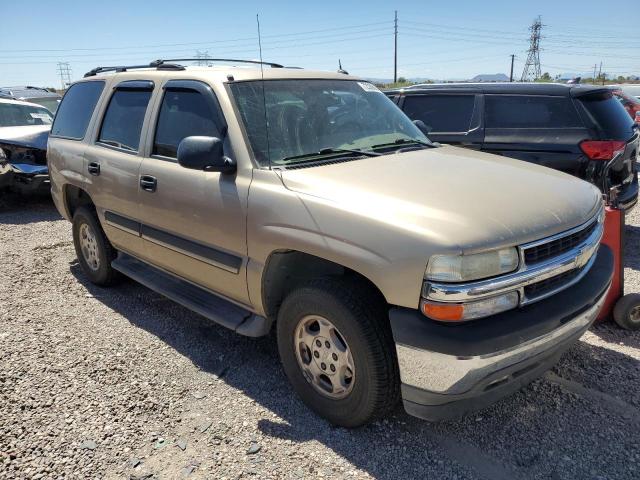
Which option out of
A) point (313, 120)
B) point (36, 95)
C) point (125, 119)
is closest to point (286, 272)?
point (313, 120)

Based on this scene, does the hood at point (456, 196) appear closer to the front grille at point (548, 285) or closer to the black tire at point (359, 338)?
the front grille at point (548, 285)

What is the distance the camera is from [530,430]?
278cm

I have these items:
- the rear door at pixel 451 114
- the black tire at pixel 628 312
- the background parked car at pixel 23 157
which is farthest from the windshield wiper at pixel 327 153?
the background parked car at pixel 23 157

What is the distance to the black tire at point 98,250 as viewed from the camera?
466 centimetres

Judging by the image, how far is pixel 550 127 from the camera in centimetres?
555

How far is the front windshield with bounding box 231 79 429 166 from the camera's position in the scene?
3.14 m

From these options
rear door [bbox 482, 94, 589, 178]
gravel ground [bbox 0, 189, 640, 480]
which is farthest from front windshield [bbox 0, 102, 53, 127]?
rear door [bbox 482, 94, 589, 178]

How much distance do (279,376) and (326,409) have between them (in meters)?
0.62

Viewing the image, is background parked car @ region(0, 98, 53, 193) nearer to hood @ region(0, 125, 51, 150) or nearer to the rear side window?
hood @ region(0, 125, 51, 150)

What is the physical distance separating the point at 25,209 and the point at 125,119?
569 cm

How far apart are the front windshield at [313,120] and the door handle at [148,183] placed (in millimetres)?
898

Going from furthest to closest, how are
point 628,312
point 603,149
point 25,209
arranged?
point 25,209, point 603,149, point 628,312

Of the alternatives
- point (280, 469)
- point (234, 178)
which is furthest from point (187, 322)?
point (280, 469)

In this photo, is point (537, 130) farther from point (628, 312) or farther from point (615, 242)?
point (628, 312)
